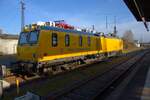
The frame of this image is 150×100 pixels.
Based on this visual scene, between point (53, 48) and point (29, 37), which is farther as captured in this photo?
point (53, 48)

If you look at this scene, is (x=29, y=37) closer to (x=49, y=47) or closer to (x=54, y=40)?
(x=49, y=47)

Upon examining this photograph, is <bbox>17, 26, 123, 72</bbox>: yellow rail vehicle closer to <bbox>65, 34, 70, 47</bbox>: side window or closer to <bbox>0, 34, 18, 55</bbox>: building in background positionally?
<bbox>65, 34, 70, 47</bbox>: side window

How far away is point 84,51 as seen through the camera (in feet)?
77.2

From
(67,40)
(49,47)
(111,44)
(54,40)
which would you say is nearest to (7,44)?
(111,44)

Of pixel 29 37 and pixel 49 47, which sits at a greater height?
pixel 29 37

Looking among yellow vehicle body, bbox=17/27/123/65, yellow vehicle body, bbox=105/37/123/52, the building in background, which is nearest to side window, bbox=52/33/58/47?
yellow vehicle body, bbox=17/27/123/65

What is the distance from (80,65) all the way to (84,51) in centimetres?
134

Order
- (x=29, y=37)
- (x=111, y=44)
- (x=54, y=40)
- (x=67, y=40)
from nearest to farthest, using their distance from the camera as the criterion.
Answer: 1. (x=29, y=37)
2. (x=54, y=40)
3. (x=67, y=40)
4. (x=111, y=44)

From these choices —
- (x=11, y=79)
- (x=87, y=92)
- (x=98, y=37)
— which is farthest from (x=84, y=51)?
(x=87, y=92)

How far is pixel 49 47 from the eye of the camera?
1739 cm

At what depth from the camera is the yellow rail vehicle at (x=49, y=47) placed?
1659 cm

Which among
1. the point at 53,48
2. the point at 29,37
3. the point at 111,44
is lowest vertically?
the point at 53,48

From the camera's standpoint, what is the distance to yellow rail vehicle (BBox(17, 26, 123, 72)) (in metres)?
16.6

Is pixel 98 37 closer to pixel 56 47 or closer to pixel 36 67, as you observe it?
pixel 56 47
